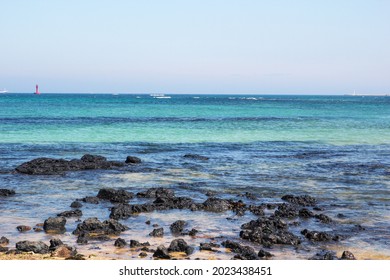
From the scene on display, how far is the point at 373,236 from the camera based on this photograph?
15617 millimetres

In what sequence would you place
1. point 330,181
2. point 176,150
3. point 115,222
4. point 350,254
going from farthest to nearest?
1. point 176,150
2. point 330,181
3. point 115,222
4. point 350,254

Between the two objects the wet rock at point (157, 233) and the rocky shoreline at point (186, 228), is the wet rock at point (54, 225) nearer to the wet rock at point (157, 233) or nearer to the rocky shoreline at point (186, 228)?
the rocky shoreline at point (186, 228)

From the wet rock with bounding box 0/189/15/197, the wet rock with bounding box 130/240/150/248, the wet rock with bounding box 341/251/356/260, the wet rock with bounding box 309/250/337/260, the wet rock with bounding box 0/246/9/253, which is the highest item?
the wet rock with bounding box 341/251/356/260

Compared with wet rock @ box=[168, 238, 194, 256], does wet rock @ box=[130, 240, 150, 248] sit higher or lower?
lower

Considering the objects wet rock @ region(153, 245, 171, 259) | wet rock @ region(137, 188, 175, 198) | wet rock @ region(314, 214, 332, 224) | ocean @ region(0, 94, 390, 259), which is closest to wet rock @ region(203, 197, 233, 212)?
ocean @ region(0, 94, 390, 259)

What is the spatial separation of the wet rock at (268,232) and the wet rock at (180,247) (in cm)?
206

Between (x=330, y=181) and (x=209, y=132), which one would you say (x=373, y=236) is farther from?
(x=209, y=132)

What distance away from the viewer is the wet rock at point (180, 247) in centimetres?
1363

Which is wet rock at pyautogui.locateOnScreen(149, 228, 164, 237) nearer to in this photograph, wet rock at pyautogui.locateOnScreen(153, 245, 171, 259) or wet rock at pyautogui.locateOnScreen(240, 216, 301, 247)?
wet rock at pyautogui.locateOnScreen(153, 245, 171, 259)

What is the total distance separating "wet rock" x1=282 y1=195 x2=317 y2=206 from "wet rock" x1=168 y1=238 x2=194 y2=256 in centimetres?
727

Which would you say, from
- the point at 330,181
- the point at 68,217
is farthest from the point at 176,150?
the point at 68,217

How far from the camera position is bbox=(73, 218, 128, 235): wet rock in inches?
609

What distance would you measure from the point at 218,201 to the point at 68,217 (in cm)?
521

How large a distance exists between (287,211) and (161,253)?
6508 millimetres
